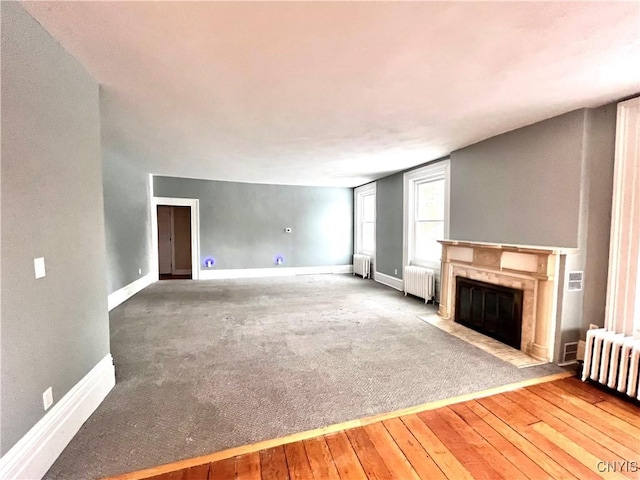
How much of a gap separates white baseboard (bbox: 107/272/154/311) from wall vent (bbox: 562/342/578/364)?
19.5ft

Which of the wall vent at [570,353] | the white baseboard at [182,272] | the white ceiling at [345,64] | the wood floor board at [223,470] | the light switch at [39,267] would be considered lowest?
the white baseboard at [182,272]

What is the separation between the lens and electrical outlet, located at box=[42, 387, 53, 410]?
1.57 m

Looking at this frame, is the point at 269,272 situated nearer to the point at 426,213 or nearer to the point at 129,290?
the point at 129,290

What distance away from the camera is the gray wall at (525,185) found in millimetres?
2744

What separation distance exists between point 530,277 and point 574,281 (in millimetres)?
347

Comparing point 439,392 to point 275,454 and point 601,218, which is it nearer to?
point 275,454

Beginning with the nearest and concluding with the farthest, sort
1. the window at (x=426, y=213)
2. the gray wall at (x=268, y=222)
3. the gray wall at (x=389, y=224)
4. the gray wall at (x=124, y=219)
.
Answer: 1. the gray wall at (x=124, y=219)
2. the window at (x=426, y=213)
3. the gray wall at (x=389, y=224)
4. the gray wall at (x=268, y=222)

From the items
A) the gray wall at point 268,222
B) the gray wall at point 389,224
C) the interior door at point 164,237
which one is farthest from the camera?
the interior door at point 164,237

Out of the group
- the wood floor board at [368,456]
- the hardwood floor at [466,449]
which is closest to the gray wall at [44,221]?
the hardwood floor at [466,449]

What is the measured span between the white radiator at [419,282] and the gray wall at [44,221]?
4445 mm

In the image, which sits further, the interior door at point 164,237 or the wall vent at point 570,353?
the interior door at point 164,237

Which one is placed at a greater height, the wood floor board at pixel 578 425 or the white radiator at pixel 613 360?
the white radiator at pixel 613 360

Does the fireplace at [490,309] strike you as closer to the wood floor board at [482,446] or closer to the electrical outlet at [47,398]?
the wood floor board at [482,446]

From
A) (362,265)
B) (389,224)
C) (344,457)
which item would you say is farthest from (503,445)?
(362,265)
